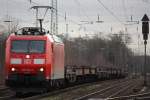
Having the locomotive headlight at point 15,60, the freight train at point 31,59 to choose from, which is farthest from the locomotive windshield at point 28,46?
the locomotive headlight at point 15,60

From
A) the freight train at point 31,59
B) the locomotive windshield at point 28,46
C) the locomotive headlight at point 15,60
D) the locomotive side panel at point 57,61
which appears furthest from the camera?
the locomotive side panel at point 57,61

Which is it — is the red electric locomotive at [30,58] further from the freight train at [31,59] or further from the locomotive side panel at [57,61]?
the locomotive side panel at [57,61]

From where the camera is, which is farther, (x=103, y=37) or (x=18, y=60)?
(x=103, y=37)

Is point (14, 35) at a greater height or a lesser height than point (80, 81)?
greater

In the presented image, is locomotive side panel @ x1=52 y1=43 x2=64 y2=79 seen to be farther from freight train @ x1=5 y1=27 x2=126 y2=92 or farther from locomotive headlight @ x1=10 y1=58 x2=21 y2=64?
locomotive headlight @ x1=10 y1=58 x2=21 y2=64

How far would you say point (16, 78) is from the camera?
25406 mm

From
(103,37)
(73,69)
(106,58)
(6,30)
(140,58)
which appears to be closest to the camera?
(73,69)

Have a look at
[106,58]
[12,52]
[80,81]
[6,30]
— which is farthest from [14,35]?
[106,58]

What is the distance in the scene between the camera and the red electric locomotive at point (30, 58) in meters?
25.5

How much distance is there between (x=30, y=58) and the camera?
26.0 m

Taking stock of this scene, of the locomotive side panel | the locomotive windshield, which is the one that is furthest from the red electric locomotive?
the locomotive side panel

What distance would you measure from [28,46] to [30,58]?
0.81 meters

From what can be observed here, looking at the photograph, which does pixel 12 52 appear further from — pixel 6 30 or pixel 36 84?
→ pixel 6 30

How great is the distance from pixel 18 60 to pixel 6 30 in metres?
51.4
